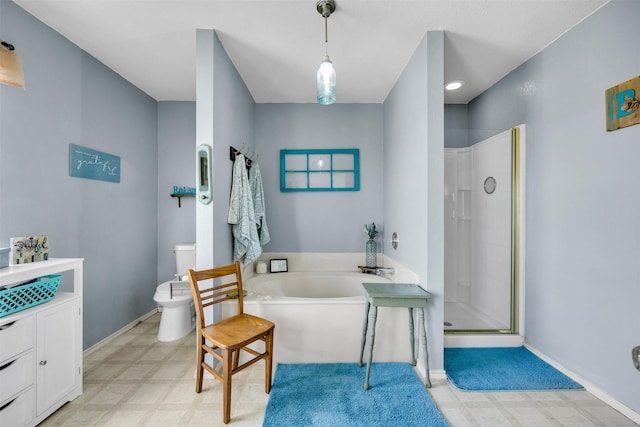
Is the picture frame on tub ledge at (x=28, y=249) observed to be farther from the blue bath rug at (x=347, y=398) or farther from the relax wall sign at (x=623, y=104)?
the relax wall sign at (x=623, y=104)

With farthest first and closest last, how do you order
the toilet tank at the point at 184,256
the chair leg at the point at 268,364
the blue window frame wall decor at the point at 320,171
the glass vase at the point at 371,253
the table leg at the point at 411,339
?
the blue window frame wall decor at the point at 320,171 → the glass vase at the point at 371,253 → the toilet tank at the point at 184,256 → the table leg at the point at 411,339 → the chair leg at the point at 268,364

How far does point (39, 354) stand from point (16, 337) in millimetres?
170

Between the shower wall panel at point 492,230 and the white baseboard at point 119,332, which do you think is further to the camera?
the shower wall panel at point 492,230

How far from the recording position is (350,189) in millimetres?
3098

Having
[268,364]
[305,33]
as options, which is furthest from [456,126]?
[268,364]

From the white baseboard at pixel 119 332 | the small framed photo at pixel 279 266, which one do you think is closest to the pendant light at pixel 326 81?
the small framed photo at pixel 279 266

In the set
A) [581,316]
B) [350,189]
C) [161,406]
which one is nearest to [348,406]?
[161,406]

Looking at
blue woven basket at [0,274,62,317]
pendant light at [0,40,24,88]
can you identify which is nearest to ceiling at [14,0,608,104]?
pendant light at [0,40,24,88]

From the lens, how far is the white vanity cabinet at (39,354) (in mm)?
1288

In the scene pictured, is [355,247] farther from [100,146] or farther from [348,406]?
[100,146]

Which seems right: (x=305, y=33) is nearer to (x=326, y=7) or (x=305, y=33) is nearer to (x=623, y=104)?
(x=326, y=7)

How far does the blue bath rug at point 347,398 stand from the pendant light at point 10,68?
87.1 inches

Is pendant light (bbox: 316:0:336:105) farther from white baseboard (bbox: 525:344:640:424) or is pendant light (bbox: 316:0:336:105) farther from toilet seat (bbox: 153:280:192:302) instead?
white baseboard (bbox: 525:344:640:424)

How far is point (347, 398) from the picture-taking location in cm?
164
